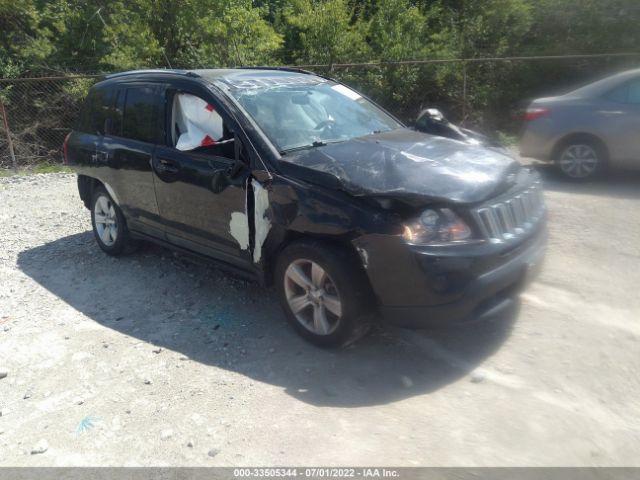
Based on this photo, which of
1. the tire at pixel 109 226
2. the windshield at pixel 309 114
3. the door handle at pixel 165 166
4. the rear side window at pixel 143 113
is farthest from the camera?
the tire at pixel 109 226

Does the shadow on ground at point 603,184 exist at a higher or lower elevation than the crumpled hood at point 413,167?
lower

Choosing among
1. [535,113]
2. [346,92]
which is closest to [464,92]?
[535,113]

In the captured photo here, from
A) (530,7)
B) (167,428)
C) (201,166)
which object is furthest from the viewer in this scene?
(530,7)

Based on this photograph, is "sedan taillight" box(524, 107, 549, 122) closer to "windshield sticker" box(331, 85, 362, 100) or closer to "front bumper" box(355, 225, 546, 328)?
"windshield sticker" box(331, 85, 362, 100)

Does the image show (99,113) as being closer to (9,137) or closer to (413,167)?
(413,167)

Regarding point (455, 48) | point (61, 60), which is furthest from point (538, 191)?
point (61, 60)

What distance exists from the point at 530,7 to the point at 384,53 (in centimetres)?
391

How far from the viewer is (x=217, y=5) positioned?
1353cm

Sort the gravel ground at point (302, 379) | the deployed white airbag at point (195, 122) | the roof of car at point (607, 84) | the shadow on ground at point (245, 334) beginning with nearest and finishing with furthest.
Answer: the gravel ground at point (302, 379), the shadow on ground at point (245, 334), the deployed white airbag at point (195, 122), the roof of car at point (607, 84)

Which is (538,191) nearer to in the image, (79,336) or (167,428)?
(167,428)

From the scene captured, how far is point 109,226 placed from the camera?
638 cm

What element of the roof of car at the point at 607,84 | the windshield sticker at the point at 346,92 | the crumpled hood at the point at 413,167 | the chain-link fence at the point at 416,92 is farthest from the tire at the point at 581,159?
the chain-link fence at the point at 416,92

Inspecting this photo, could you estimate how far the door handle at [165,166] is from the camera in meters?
5.08

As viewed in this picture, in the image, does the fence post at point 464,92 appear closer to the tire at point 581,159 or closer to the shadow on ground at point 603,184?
the shadow on ground at point 603,184
